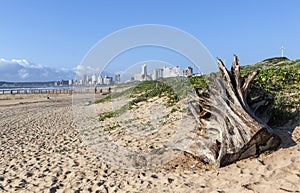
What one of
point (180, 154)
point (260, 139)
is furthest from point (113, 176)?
point (260, 139)

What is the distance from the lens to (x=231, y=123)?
18.8 ft

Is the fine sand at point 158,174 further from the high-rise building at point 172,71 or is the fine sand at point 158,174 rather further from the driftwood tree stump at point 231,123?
the high-rise building at point 172,71

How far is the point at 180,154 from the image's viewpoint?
21.8 ft

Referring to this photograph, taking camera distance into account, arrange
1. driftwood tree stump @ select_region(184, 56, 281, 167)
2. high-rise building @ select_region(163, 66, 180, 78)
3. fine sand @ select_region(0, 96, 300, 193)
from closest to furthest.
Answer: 1. fine sand @ select_region(0, 96, 300, 193)
2. driftwood tree stump @ select_region(184, 56, 281, 167)
3. high-rise building @ select_region(163, 66, 180, 78)

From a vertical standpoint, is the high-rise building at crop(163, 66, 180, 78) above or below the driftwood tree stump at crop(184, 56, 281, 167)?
above

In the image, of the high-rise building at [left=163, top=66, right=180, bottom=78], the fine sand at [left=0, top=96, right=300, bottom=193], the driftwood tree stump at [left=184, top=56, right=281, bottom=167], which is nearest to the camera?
the fine sand at [left=0, top=96, right=300, bottom=193]

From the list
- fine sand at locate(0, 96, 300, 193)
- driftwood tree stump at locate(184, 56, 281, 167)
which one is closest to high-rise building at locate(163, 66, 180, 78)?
fine sand at locate(0, 96, 300, 193)

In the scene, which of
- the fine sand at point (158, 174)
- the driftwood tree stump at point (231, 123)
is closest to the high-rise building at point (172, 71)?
the fine sand at point (158, 174)

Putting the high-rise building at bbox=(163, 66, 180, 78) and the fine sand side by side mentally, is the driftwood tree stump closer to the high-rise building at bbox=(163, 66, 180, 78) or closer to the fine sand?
the fine sand

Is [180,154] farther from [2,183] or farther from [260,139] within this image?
[2,183]

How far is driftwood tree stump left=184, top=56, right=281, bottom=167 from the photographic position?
5504 millimetres

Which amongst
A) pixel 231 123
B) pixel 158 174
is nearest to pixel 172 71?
pixel 231 123

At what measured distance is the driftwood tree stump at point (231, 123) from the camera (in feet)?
18.1

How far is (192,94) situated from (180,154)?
1440 millimetres
